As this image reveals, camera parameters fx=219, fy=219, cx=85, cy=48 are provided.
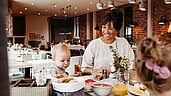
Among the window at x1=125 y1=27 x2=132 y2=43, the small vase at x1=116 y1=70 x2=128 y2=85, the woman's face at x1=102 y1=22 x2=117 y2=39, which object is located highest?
the window at x1=125 y1=27 x2=132 y2=43

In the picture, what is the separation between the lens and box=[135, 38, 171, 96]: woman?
27.5 inches

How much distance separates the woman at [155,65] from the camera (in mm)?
697

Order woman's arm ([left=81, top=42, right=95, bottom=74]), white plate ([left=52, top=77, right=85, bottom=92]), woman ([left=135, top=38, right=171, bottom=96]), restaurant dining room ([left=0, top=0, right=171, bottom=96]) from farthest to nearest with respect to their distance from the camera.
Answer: woman's arm ([left=81, top=42, right=95, bottom=74]), white plate ([left=52, top=77, right=85, bottom=92]), woman ([left=135, top=38, right=171, bottom=96]), restaurant dining room ([left=0, top=0, right=171, bottom=96])

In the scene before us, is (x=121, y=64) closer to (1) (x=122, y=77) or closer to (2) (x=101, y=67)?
(1) (x=122, y=77)

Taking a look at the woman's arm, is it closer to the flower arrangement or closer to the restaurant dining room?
the restaurant dining room

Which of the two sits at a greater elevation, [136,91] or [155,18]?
[155,18]

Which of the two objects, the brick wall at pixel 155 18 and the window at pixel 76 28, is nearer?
the brick wall at pixel 155 18

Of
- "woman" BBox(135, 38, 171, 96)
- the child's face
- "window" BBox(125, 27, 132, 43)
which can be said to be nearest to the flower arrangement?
the child's face

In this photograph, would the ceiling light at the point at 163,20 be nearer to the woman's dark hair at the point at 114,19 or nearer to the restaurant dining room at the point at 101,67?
the restaurant dining room at the point at 101,67

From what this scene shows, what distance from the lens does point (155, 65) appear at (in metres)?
0.71

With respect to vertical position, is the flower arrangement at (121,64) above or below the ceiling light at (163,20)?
below

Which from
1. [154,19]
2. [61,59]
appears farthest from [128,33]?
[61,59]

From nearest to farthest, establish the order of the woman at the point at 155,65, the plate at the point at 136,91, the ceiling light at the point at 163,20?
the woman at the point at 155,65, the plate at the point at 136,91, the ceiling light at the point at 163,20

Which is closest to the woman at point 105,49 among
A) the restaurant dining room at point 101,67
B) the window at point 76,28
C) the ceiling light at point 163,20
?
the restaurant dining room at point 101,67
